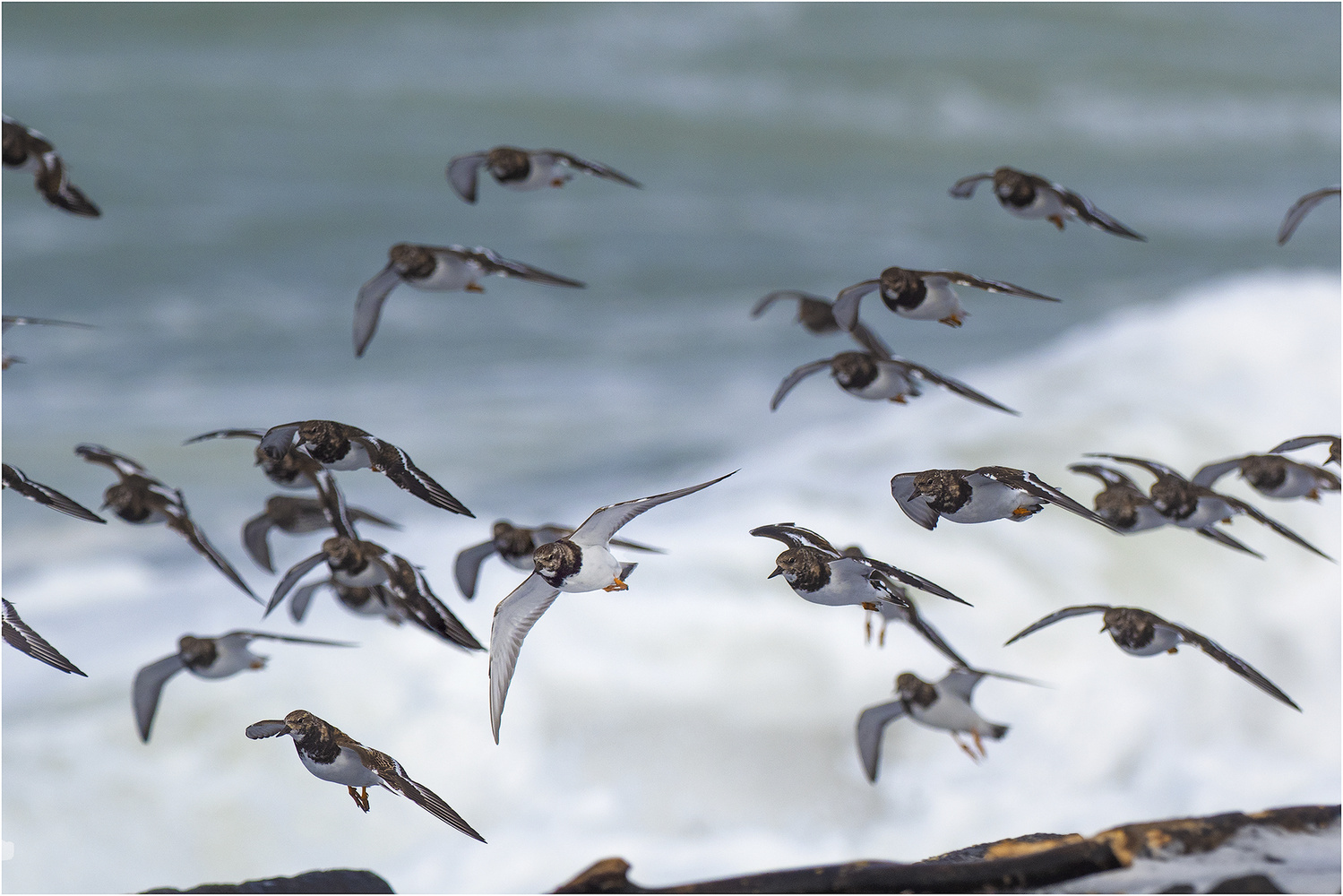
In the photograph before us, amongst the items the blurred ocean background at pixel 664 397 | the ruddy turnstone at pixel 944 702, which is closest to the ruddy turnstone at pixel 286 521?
the blurred ocean background at pixel 664 397

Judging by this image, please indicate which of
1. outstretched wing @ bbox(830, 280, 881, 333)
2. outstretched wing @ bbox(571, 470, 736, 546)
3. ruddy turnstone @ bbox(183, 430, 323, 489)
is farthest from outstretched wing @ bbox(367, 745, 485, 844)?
outstretched wing @ bbox(830, 280, 881, 333)

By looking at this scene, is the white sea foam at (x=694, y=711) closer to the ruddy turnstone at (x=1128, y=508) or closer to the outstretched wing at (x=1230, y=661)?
the ruddy turnstone at (x=1128, y=508)

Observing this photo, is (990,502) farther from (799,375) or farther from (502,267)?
(502,267)

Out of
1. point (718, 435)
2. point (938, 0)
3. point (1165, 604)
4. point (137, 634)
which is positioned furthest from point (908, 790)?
point (938, 0)

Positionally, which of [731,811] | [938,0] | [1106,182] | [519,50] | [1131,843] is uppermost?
[938,0]

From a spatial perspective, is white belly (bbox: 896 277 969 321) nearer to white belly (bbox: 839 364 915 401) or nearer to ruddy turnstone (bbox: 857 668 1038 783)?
white belly (bbox: 839 364 915 401)

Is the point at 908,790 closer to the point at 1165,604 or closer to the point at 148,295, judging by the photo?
the point at 1165,604
